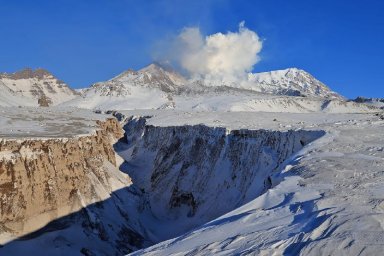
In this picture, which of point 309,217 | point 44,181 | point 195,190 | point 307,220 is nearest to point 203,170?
point 195,190

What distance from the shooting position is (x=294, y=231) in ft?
39.9

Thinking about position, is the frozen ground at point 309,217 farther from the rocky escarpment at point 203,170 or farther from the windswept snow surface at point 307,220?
the rocky escarpment at point 203,170

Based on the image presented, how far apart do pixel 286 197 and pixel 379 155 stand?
860 cm

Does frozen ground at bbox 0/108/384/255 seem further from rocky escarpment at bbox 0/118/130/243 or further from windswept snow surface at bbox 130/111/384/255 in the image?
rocky escarpment at bbox 0/118/130/243

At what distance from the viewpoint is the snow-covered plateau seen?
12.4 m

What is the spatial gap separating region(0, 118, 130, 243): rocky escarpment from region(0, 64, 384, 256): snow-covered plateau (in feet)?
0.24

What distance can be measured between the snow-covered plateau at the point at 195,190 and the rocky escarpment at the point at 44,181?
Result: 0.07 metres

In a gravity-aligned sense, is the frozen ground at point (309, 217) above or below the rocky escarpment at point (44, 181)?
below

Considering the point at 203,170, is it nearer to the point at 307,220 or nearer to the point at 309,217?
the point at 309,217

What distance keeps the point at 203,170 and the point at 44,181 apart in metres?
17.5

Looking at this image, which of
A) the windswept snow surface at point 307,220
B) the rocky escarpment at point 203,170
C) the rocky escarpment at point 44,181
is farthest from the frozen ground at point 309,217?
the rocky escarpment at point 44,181

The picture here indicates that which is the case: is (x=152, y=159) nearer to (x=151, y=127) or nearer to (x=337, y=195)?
(x=151, y=127)

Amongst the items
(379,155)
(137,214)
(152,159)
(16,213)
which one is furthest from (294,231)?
(152,159)

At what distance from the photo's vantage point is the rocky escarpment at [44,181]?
99.8 ft
